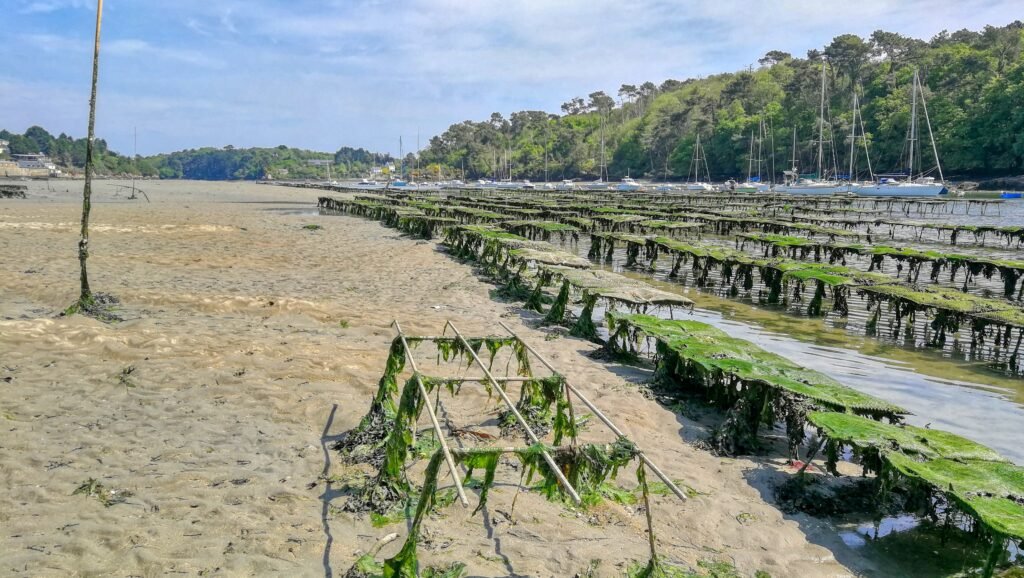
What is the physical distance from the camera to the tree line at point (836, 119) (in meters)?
77.4

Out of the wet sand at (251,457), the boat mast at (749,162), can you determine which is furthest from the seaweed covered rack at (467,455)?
the boat mast at (749,162)

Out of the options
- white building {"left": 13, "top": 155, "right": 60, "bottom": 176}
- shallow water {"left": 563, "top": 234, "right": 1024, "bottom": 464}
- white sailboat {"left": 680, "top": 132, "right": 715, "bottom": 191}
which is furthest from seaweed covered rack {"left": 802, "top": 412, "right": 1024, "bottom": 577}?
white building {"left": 13, "top": 155, "right": 60, "bottom": 176}

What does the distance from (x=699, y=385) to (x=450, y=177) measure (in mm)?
163525

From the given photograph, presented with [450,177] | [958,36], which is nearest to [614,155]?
[450,177]

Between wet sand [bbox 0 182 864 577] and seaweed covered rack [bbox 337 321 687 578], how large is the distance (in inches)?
11.1

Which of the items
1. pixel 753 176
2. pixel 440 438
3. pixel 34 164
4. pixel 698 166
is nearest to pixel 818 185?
pixel 753 176

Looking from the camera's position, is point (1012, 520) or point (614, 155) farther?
point (614, 155)

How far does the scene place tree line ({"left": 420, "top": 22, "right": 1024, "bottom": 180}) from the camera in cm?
7738

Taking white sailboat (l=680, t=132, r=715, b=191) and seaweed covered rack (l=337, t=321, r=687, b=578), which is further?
white sailboat (l=680, t=132, r=715, b=191)

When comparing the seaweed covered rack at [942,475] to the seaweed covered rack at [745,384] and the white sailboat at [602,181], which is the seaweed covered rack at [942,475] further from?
the white sailboat at [602,181]

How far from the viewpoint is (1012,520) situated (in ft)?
14.4

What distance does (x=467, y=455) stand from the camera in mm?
4180

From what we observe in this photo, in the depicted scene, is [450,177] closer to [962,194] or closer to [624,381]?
[962,194]

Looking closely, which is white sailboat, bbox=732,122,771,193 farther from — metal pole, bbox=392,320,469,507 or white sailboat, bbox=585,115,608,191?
metal pole, bbox=392,320,469,507
